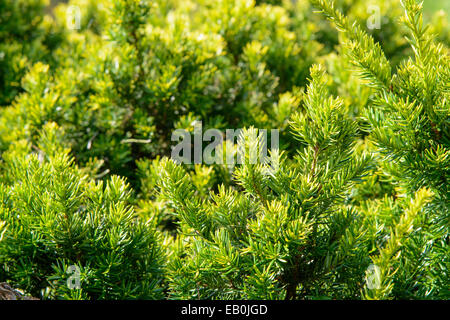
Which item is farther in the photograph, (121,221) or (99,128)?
(99,128)

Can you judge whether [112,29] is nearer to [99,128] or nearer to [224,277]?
[99,128]

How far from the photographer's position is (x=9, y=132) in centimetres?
166

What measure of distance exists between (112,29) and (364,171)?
1204mm

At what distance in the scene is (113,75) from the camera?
165 centimetres

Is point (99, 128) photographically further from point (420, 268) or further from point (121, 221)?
point (420, 268)

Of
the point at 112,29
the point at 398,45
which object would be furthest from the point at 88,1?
the point at 398,45

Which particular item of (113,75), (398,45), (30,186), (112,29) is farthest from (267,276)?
(398,45)

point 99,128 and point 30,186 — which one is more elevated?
point 99,128

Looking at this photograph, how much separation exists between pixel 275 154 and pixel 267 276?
0.89 ft
